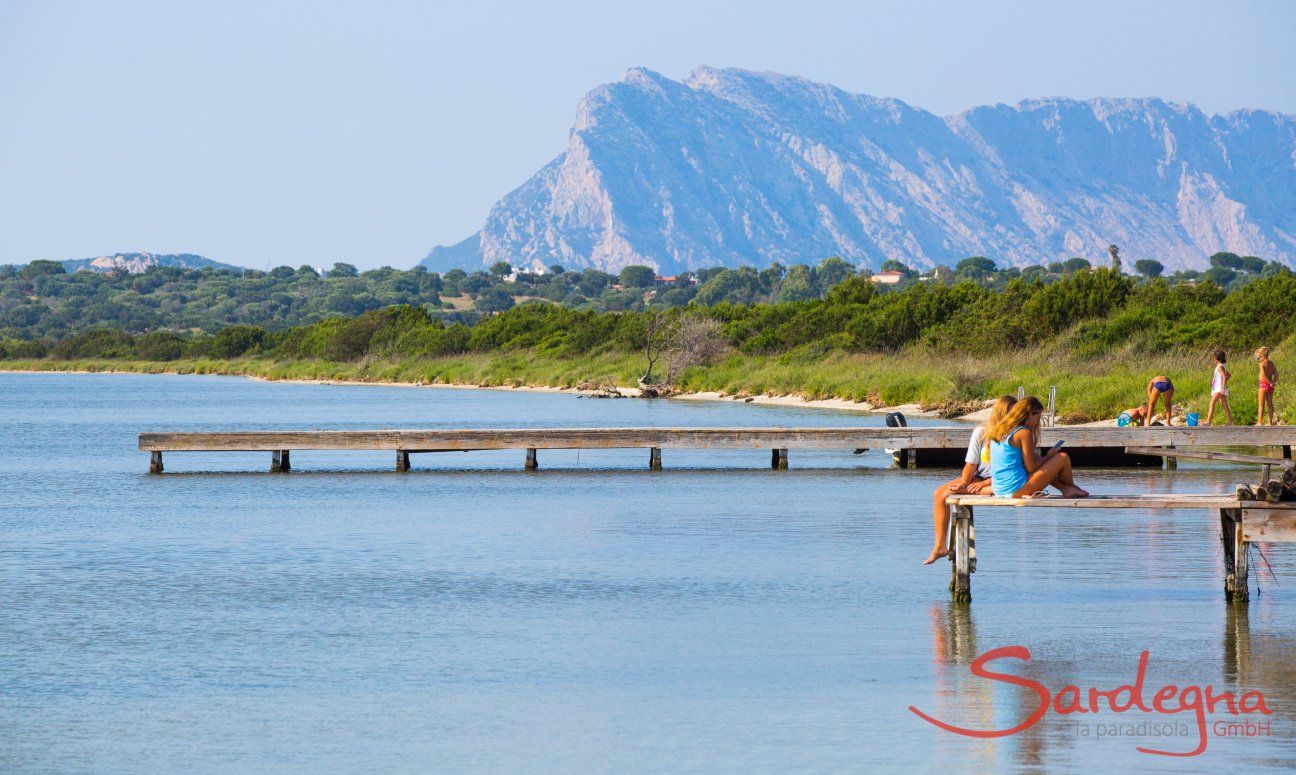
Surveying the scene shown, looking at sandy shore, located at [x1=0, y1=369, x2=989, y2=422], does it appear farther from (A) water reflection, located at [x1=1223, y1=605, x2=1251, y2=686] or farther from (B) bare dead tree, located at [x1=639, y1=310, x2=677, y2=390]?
(A) water reflection, located at [x1=1223, y1=605, x2=1251, y2=686]

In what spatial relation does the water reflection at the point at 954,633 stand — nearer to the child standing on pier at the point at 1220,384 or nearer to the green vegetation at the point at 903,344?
the child standing on pier at the point at 1220,384

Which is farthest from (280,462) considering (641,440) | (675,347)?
(675,347)

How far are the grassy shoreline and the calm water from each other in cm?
977

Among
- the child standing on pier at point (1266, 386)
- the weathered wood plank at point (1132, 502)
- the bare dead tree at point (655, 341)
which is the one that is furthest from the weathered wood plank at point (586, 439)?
the bare dead tree at point (655, 341)

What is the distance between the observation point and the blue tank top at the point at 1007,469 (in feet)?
41.8

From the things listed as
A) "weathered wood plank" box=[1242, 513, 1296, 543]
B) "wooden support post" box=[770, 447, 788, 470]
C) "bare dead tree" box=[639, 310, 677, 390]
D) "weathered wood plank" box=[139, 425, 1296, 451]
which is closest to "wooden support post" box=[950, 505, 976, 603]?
"weathered wood plank" box=[1242, 513, 1296, 543]

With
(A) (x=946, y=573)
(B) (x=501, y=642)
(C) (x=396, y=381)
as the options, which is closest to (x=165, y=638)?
(B) (x=501, y=642)

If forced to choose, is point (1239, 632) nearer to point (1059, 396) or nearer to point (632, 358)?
point (1059, 396)

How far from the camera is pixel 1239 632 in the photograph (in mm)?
11750

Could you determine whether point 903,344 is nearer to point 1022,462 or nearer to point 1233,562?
point 1233,562

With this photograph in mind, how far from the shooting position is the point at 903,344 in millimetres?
58719

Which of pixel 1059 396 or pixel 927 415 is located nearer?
pixel 1059 396

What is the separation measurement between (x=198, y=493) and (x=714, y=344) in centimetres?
4132

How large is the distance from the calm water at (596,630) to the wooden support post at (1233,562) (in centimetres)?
27
